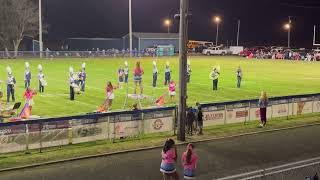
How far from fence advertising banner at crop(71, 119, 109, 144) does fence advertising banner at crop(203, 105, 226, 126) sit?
5.01 m

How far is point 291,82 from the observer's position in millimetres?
42562

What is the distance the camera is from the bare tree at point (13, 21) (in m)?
74.3

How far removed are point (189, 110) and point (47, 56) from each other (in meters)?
47.5

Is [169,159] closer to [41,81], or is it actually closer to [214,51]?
[41,81]

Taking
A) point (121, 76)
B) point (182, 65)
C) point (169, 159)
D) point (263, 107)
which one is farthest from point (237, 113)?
point (121, 76)

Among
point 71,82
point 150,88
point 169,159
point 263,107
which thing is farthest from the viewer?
point 150,88

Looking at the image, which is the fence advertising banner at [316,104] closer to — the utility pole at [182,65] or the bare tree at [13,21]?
the utility pole at [182,65]

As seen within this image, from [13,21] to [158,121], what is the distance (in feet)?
198

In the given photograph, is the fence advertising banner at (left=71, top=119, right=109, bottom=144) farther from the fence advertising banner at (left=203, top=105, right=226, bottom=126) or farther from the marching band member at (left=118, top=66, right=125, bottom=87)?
the marching band member at (left=118, top=66, right=125, bottom=87)

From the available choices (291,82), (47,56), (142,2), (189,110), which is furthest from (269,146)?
(142,2)

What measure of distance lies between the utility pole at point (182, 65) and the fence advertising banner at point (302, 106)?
28.0 feet

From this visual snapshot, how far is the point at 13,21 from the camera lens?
245ft

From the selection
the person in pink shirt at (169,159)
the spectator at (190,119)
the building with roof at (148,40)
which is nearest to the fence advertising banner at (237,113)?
the spectator at (190,119)

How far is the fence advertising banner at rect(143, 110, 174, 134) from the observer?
19.5 m
